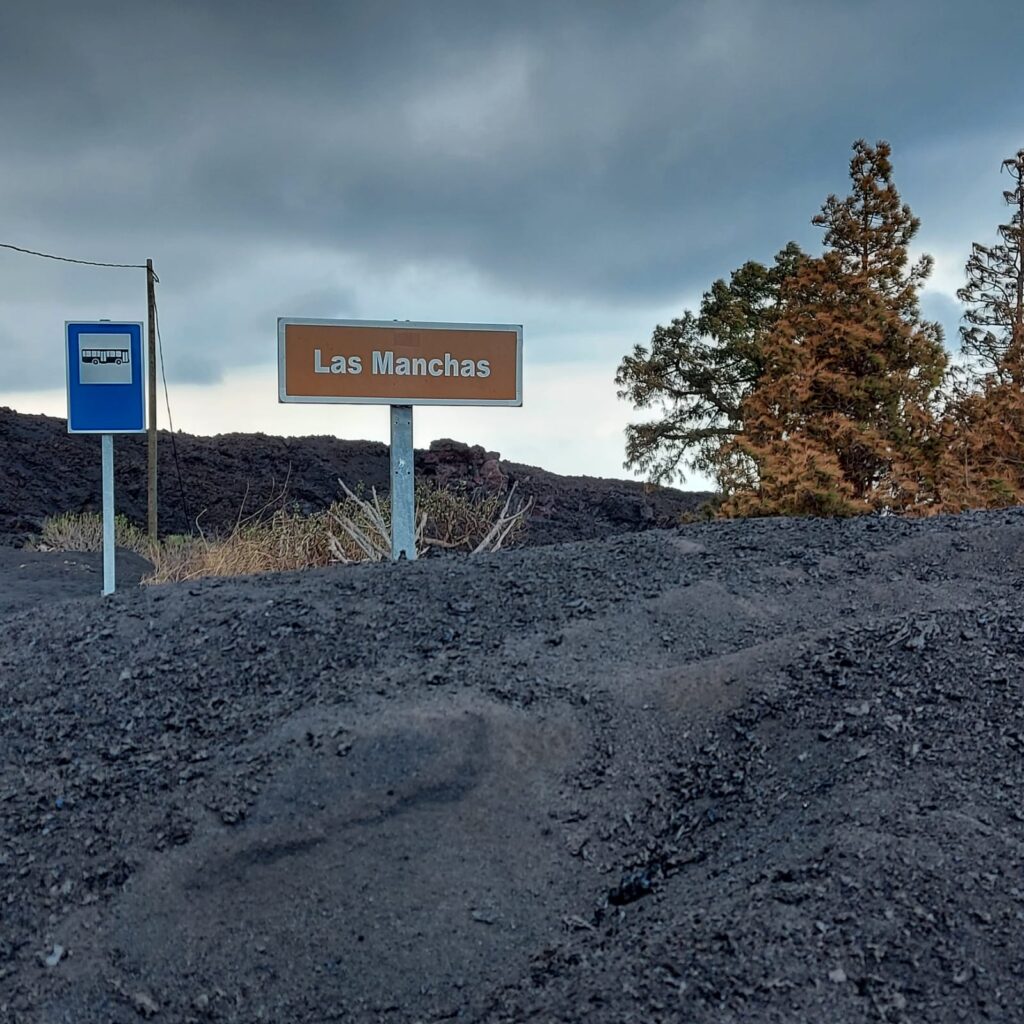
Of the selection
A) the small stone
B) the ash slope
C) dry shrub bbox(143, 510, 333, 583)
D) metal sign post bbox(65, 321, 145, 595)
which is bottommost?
the small stone

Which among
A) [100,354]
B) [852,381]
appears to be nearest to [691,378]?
[852,381]

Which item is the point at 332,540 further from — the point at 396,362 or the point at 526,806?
the point at 526,806

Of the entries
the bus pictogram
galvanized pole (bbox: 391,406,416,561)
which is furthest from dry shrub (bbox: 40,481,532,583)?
the bus pictogram

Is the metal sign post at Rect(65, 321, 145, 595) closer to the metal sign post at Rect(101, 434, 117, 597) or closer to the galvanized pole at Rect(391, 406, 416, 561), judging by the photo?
the metal sign post at Rect(101, 434, 117, 597)

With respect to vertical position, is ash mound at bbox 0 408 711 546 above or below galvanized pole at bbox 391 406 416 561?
above

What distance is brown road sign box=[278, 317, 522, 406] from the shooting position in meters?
8.42

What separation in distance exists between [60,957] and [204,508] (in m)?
21.1

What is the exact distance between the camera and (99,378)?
9156 mm

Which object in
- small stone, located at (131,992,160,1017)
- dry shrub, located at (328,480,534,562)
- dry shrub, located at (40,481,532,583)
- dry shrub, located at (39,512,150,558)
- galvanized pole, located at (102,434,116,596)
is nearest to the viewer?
small stone, located at (131,992,160,1017)

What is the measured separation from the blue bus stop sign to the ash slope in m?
3.99

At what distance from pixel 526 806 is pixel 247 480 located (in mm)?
22192

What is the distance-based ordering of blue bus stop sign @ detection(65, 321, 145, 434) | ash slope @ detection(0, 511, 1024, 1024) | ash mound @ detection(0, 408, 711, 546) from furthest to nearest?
ash mound @ detection(0, 408, 711, 546), blue bus stop sign @ detection(65, 321, 145, 434), ash slope @ detection(0, 511, 1024, 1024)

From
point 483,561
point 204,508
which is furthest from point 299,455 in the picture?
point 483,561

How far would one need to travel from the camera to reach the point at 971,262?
17281mm
